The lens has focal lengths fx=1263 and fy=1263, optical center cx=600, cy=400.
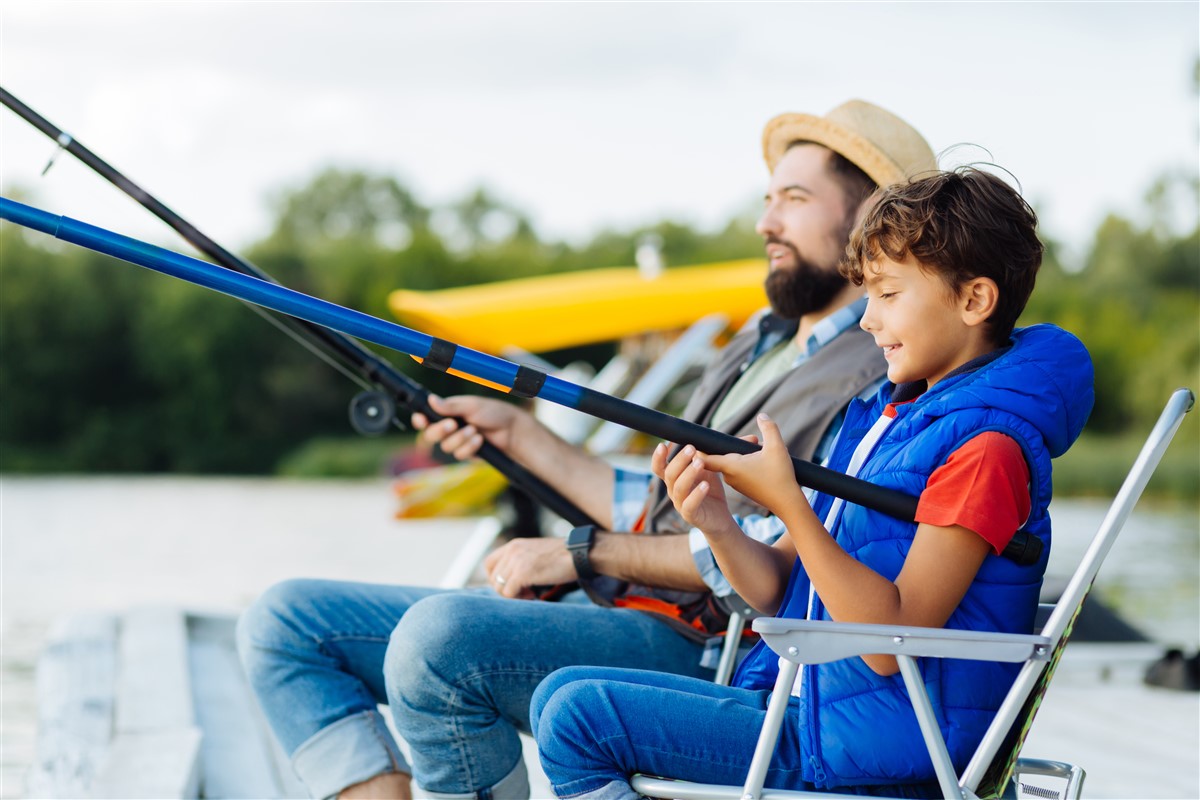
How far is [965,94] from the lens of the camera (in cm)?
1762

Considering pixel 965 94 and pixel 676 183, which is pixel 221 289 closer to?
pixel 965 94

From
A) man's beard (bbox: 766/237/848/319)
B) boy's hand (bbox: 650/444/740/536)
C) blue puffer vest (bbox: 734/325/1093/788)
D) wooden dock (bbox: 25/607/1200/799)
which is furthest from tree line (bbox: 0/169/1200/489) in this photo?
blue puffer vest (bbox: 734/325/1093/788)

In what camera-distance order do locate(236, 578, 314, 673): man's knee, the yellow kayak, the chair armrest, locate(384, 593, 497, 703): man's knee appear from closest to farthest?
1. the chair armrest
2. locate(384, 593, 497, 703): man's knee
3. locate(236, 578, 314, 673): man's knee
4. the yellow kayak

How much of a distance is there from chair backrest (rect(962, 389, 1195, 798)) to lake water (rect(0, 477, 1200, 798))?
225 cm

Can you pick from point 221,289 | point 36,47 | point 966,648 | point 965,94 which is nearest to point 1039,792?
point 966,648

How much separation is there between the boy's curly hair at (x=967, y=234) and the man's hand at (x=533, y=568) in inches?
31.5

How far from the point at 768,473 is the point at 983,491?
24cm

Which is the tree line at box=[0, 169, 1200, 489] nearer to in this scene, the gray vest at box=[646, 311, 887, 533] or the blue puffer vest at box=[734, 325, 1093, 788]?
the gray vest at box=[646, 311, 887, 533]

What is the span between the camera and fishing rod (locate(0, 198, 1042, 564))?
1.45 m

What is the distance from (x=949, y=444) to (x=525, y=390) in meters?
0.50

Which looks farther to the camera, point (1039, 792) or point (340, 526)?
point (340, 526)

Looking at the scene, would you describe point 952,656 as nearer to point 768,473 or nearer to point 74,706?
point 768,473

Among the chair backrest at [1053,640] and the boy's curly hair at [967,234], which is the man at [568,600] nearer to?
the boy's curly hair at [967,234]

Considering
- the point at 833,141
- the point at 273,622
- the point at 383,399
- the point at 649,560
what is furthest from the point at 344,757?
the point at 833,141
